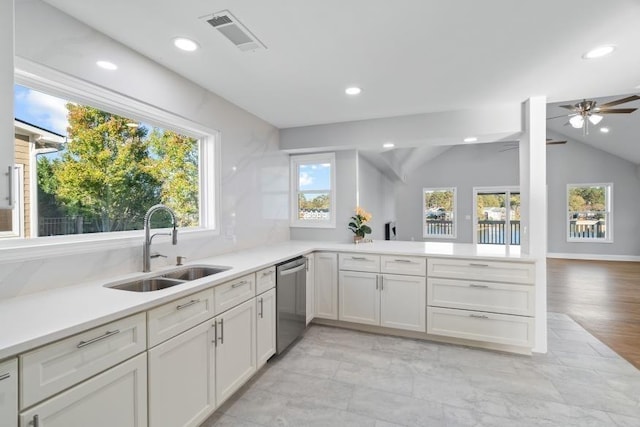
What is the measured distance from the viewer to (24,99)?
63.5 inches

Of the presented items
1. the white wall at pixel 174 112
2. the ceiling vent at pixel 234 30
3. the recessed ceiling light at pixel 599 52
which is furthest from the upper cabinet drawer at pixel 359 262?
the recessed ceiling light at pixel 599 52

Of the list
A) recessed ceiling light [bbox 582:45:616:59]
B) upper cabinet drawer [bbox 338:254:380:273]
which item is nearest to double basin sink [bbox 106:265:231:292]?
upper cabinet drawer [bbox 338:254:380:273]

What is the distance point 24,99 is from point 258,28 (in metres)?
1.35

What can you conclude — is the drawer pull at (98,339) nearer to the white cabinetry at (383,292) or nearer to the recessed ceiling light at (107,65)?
the recessed ceiling light at (107,65)

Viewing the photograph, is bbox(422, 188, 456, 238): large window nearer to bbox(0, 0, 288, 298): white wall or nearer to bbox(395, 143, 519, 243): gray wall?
bbox(395, 143, 519, 243): gray wall

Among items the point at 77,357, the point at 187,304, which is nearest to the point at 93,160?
the point at 187,304

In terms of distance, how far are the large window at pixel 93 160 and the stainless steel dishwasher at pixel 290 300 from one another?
0.99m

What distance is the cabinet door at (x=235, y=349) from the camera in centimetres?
190

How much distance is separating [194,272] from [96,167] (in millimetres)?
984

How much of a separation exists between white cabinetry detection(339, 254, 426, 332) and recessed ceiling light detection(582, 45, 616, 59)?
203cm

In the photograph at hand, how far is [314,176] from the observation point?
416 centimetres

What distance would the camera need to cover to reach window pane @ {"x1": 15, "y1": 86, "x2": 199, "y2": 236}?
168cm

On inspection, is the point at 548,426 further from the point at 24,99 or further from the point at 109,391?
the point at 24,99

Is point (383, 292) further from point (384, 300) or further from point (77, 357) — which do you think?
point (77, 357)
